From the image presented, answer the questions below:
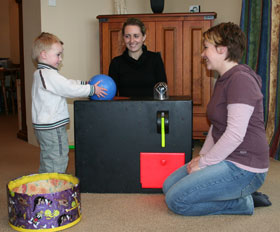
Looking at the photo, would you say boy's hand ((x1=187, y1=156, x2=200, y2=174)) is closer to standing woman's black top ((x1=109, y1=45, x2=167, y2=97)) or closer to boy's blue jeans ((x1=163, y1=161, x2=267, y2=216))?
boy's blue jeans ((x1=163, y1=161, x2=267, y2=216))

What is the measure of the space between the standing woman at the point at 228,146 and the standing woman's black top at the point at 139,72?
0.96 meters

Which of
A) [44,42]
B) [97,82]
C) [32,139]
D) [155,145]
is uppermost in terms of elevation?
[44,42]

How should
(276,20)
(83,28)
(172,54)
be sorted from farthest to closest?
(83,28), (172,54), (276,20)

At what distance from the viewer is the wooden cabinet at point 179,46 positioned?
375 cm

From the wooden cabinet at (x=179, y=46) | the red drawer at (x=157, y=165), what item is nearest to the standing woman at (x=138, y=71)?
the red drawer at (x=157, y=165)

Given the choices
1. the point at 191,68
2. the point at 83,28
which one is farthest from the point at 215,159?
the point at 83,28

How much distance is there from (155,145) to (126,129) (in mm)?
192

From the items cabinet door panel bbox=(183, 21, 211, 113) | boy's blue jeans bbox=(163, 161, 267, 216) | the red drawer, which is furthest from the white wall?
boy's blue jeans bbox=(163, 161, 267, 216)

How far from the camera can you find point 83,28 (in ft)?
13.3

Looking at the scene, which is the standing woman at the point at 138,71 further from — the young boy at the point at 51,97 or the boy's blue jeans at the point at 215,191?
the boy's blue jeans at the point at 215,191

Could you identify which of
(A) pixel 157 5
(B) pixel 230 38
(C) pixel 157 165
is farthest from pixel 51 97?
(A) pixel 157 5

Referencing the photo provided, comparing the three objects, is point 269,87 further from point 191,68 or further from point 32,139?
point 32,139

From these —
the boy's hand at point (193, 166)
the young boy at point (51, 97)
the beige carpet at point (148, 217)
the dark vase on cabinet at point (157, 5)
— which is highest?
the dark vase on cabinet at point (157, 5)

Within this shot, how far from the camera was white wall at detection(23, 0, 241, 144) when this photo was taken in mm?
3912
